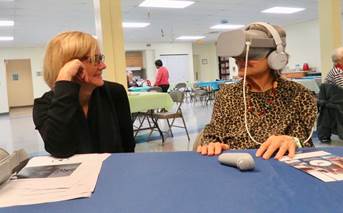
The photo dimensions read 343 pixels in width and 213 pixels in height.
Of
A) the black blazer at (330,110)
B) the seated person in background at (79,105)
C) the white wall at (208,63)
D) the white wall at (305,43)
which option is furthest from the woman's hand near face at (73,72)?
the white wall at (208,63)

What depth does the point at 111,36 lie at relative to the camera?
15.3 ft

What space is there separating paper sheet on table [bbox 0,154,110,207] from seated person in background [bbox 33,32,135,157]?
131 mm

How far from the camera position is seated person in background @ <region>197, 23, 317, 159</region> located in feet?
4.47

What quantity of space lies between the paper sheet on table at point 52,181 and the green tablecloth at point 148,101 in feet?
13.0

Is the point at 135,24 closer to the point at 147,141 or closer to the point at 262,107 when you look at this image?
the point at 147,141

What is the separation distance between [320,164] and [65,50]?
3.63ft

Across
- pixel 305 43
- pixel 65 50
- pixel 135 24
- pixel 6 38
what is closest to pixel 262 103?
pixel 65 50

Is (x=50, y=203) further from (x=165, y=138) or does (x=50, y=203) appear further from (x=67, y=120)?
(x=165, y=138)

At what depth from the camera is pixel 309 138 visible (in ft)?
4.42

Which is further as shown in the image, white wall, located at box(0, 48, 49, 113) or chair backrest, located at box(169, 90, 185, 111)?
white wall, located at box(0, 48, 49, 113)

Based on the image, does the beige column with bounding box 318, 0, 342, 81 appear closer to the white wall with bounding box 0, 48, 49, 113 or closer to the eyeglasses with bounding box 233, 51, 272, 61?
the eyeglasses with bounding box 233, 51, 272, 61

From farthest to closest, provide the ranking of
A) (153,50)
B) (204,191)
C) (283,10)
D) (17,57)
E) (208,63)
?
(208,63) → (153,50) → (17,57) → (283,10) → (204,191)

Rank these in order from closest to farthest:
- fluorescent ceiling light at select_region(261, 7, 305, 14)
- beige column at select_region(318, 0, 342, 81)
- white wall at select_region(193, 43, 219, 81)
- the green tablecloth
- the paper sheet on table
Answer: the paper sheet on table < the green tablecloth < beige column at select_region(318, 0, 342, 81) < fluorescent ceiling light at select_region(261, 7, 305, 14) < white wall at select_region(193, 43, 219, 81)

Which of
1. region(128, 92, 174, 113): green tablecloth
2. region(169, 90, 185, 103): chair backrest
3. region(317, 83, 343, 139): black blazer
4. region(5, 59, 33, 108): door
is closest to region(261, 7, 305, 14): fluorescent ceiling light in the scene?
region(169, 90, 185, 103): chair backrest
